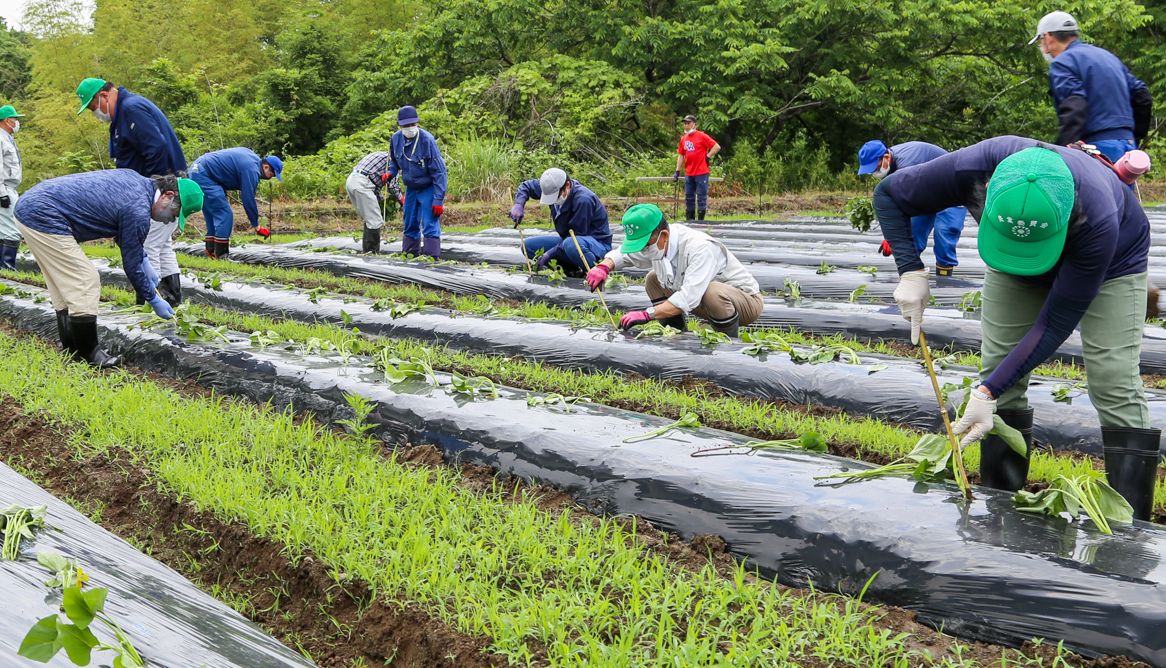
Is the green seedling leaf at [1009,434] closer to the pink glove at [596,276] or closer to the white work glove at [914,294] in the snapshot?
the white work glove at [914,294]

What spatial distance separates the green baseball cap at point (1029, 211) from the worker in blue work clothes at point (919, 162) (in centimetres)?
394

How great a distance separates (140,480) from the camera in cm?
360

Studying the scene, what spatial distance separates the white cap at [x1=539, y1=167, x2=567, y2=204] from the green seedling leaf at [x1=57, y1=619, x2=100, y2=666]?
255 inches

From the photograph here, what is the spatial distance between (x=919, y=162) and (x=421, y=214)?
5578mm

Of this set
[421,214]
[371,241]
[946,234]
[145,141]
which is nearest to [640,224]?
[946,234]

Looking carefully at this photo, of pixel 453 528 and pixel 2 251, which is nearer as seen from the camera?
pixel 453 528

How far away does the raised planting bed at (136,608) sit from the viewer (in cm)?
201

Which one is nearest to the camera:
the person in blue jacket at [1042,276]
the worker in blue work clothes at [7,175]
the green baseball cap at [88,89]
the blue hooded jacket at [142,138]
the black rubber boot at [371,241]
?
the person in blue jacket at [1042,276]

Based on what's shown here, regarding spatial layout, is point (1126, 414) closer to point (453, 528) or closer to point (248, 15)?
point (453, 528)

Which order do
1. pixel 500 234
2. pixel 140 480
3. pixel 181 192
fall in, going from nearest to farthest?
pixel 140 480 → pixel 181 192 → pixel 500 234

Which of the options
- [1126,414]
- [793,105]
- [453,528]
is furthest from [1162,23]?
[453,528]

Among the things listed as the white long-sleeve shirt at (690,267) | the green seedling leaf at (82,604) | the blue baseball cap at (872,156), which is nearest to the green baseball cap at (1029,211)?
the green seedling leaf at (82,604)

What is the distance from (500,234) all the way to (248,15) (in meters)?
17.3

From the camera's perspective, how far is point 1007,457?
10.2ft
